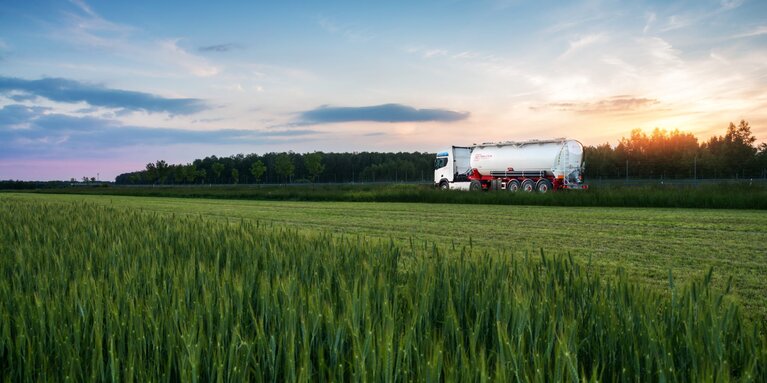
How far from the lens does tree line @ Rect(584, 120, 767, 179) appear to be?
6638cm

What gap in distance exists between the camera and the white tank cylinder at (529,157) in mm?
32906

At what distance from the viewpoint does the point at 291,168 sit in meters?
115

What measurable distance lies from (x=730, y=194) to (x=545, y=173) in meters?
15.9

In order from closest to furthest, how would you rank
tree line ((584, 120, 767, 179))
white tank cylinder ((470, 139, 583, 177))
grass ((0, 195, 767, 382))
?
grass ((0, 195, 767, 382)), white tank cylinder ((470, 139, 583, 177)), tree line ((584, 120, 767, 179))

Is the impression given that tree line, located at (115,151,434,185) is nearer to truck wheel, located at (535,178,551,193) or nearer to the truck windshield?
the truck windshield

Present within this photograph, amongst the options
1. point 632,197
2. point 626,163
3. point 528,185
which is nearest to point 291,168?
point 626,163

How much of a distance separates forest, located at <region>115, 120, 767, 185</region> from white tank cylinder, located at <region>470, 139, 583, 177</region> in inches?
397

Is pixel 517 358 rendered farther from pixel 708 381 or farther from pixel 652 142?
pixel 652 142

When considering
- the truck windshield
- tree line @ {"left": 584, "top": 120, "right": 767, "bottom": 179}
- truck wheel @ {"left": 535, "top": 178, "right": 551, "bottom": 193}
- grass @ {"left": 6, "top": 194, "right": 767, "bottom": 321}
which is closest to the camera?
grass @ {"left": 6, "top": 194, "right": 767, "bottom": 321}

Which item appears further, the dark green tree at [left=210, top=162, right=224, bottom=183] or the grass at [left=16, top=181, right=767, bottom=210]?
the dark green tree at [left=210, top=162, right=224, bottom=183]

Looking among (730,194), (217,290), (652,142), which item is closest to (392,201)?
(730,194)

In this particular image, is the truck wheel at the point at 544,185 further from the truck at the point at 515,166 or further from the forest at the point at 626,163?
the forest at the point at 626,163

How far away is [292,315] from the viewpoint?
233 centimetres

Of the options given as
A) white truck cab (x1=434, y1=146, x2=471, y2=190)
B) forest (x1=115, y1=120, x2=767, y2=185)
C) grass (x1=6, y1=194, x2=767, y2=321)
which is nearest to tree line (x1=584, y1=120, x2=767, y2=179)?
forest (x1=115, y1=120, x2=767, y2=185)
